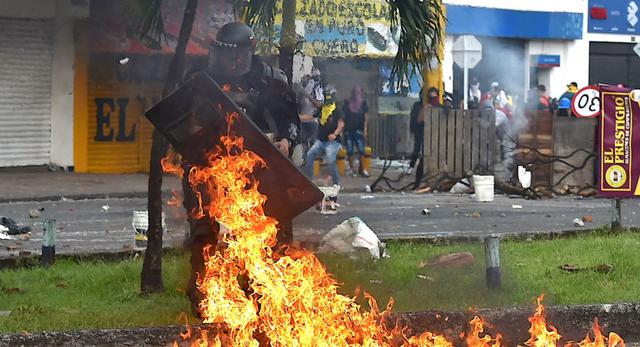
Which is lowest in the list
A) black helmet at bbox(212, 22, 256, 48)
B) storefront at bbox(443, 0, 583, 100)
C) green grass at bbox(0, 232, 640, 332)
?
green grass at bbox(0, 232, 640, 332)

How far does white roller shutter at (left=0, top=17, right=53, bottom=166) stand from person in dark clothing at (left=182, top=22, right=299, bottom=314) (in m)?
13.4

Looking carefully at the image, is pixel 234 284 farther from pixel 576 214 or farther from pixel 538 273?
pixel 576 214

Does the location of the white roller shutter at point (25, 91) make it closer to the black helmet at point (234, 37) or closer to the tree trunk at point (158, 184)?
the tree trunk at point (158, 184)

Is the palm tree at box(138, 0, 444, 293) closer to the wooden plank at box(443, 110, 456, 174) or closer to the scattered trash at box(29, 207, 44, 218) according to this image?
the scattered trash at box(29, 207, 44, 218)

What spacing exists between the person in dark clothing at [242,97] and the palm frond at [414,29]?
1796mm

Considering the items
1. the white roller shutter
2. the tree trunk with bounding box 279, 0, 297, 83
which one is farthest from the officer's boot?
the white roller shutter

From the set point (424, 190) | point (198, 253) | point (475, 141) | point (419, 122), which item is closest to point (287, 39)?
point (424, 190)

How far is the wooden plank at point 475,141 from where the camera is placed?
18531 mm

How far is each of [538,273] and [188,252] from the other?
10.6 ft

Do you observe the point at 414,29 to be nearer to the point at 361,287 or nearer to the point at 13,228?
the point at 361,287

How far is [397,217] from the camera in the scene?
14.3 m

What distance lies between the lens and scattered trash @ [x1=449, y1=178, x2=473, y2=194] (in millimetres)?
18047

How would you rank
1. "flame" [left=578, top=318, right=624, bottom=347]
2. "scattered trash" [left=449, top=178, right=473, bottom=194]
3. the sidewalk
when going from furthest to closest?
1. "scattered trash" [left=449, top=178, right=473, bottom=194]
2. the sidewalk
3. "flame" [left=578, top=318, right=624, bottom=347]

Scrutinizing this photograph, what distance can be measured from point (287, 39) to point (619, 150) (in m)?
3.83
